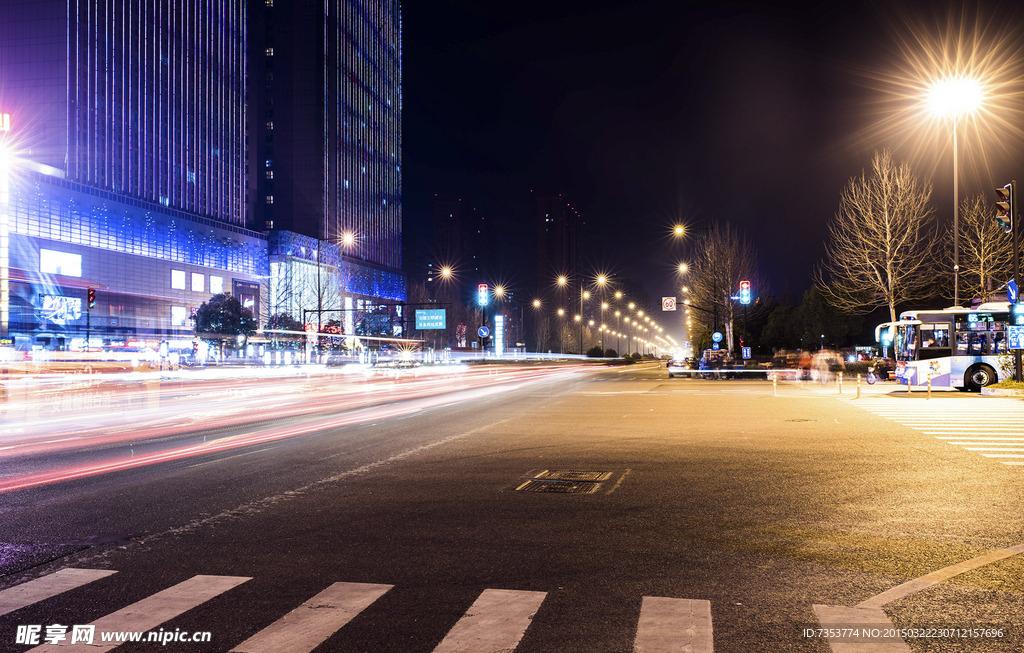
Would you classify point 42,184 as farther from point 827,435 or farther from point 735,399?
point 827,435

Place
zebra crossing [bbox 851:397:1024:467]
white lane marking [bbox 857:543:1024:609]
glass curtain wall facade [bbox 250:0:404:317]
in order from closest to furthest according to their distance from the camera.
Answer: white lane marking [bbox 857:543:1024:609]
zebra crossing [bbox 851:397:1024:467]
glass curtain wall facade [bbox 250:0:404:317]

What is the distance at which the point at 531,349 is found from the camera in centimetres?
13850

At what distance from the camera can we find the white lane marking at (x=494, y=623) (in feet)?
14.1

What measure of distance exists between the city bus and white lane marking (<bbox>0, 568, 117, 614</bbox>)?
2886cm

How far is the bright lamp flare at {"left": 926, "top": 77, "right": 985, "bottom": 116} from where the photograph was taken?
2606 cm

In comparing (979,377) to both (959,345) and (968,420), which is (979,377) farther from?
(968,420)

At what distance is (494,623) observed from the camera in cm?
465

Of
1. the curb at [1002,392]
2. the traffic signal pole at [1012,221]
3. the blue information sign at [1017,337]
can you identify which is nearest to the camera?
the traffic signal pole at [1012,221]

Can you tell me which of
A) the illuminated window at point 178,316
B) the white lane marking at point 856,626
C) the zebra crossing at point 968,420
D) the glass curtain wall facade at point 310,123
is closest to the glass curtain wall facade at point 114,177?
the illuminated window at point 178,316

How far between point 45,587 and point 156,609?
1.20 meters

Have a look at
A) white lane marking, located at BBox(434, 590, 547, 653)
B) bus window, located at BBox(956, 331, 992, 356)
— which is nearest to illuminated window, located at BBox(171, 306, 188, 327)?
bus window, located at BBox(956, 331, 992, 356)

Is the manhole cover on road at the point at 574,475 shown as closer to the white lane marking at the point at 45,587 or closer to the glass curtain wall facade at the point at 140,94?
the white lane marking at the point at 45,587

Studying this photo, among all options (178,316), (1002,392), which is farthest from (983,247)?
(178,316)

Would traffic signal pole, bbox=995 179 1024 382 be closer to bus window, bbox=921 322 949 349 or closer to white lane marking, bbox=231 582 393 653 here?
bus window, bbox=921 322 949 349
